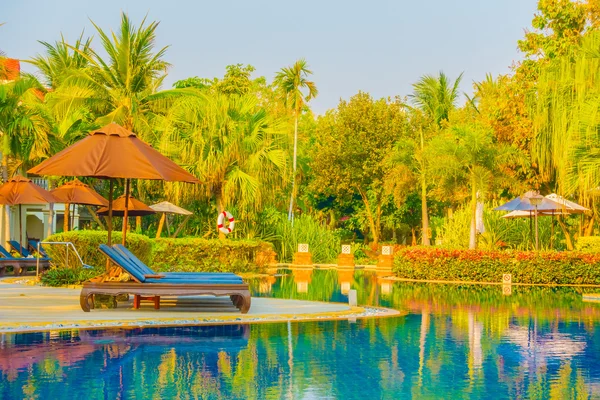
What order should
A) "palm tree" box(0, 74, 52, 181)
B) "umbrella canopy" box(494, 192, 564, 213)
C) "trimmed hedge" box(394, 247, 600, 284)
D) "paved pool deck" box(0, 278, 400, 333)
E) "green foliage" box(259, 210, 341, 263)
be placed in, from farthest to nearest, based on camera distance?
1. "green foliage" box(259, 210, 341, 263)
2. "umbrella canopy" box(494, 192, 564, 213)
3. "palm tree" box(0, 74, 52, 181)
4. "trimmed hedge" box(394, 247, 600, 284)
5. "paved pool deck" box(0, 278, 400, 333)

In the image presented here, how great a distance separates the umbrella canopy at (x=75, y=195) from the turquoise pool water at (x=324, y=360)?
12.6 m

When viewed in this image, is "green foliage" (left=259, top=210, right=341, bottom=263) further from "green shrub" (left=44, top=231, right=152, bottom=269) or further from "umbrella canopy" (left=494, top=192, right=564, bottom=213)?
"green shrub" (left=44, top=231, right=152, bottom=269)

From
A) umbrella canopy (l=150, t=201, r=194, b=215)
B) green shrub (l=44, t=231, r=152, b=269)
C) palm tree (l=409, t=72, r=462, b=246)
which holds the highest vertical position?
palm tree (l=409, t=72, r=462, b=246)

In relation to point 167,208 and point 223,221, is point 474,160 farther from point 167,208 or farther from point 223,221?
point 167,208

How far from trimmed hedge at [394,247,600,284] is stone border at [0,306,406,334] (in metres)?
10.3

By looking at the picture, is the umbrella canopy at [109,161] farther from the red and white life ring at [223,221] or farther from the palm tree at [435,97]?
the palm tree at [435,97]

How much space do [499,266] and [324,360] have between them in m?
16.6

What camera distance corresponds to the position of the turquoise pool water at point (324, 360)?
812 cm

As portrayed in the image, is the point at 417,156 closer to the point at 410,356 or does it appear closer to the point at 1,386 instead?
the point at 410,356

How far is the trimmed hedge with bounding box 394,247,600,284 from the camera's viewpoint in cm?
2492

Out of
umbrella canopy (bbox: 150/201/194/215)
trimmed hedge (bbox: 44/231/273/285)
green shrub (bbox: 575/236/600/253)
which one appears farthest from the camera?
umbrella canopy (bbox: 150/201/194/215)

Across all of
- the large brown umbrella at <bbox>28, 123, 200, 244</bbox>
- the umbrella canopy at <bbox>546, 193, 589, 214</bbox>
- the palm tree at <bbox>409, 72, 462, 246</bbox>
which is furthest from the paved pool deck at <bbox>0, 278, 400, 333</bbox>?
the palm tree at <bbox>409, 72, 462, 246</bbox>

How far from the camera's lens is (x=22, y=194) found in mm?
23844

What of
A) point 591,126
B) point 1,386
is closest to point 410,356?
point 1,386
